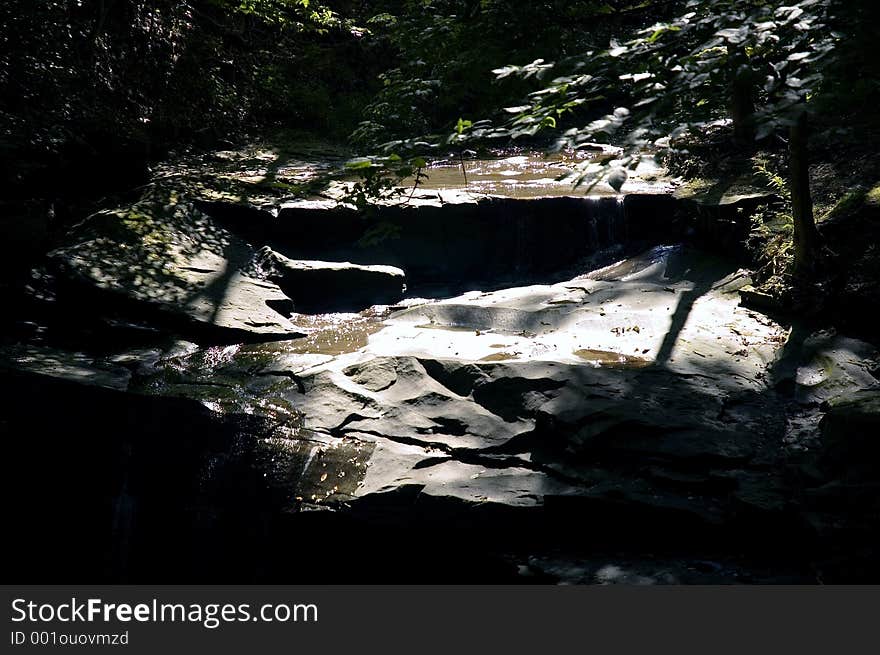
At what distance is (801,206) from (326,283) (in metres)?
4.49

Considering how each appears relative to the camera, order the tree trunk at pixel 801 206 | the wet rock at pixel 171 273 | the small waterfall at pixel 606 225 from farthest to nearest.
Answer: the small waterfall at pixel 606 225 < the wet rock at pixel 171 273 < the tree trunk at pixel 801 206

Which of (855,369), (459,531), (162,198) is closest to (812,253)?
(855,369)

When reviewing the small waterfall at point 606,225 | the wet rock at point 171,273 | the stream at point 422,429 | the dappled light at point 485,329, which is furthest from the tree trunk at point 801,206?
the wet rock at point 171,273

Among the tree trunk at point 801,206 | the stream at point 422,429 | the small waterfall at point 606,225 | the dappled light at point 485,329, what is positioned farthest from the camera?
the small waterfall at point 606,225

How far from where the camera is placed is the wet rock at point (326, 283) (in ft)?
25.5

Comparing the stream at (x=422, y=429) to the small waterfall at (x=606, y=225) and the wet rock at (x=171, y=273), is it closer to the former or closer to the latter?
the wet rock at (x=171, y=273)

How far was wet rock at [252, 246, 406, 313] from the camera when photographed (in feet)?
25.5

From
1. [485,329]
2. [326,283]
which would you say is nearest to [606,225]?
[485,329]

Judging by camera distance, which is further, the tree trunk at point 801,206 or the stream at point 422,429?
the tree trunk at point 801,206

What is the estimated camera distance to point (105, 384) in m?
5.41

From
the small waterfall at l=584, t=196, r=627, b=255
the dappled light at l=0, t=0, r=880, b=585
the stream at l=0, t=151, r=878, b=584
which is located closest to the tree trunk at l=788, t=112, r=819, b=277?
the dappled light at l=0, t=0, r=880, b=585

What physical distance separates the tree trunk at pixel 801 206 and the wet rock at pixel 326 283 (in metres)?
3.91

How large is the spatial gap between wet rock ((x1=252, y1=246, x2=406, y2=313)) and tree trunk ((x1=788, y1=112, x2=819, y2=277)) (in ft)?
12.8

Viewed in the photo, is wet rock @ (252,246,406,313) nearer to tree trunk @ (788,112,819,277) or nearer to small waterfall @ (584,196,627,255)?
small waterfall @ (584,196,627,255)
